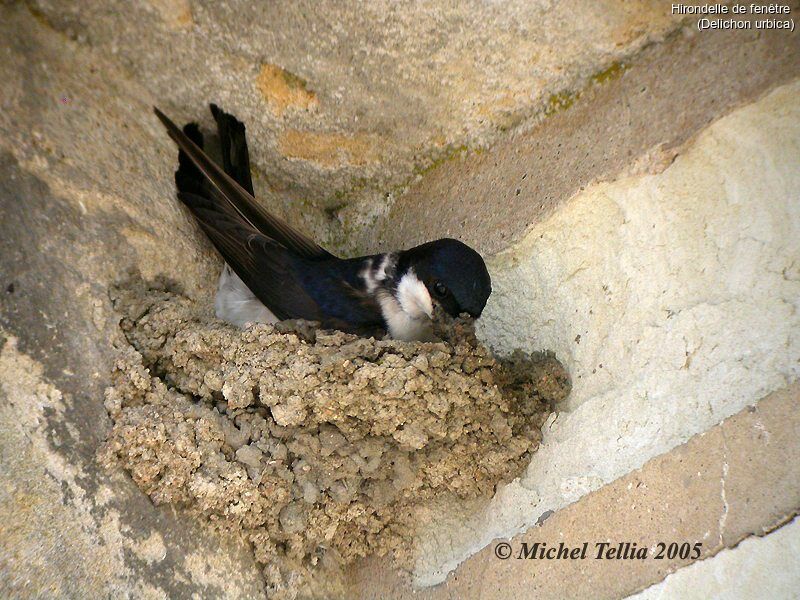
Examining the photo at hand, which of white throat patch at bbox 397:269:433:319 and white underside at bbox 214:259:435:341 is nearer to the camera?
white throat patch at bbox 397:269:433:319

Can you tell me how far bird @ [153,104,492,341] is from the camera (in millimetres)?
2301

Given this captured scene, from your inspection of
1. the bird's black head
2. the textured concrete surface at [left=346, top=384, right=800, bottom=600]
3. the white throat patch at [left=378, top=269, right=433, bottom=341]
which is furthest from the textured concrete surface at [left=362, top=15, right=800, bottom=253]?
the textured concrete surface at [left=346, top=384, right=800, bottom=600]

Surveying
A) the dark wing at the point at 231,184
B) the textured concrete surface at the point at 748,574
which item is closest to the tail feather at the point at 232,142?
the dark wing at the point at 231,184

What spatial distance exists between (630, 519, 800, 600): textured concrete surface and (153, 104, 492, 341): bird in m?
0.95

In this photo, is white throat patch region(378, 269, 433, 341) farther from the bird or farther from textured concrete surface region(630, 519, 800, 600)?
textured concrete surface region(630, 519, 800, 600)

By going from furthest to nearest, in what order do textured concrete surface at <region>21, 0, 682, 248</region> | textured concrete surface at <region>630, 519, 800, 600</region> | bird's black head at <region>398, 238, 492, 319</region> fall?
bird's black head at <region>398, 238, 492, 319</region>, textured concrete surface at <region>21, 0, 682, 248</region>, textured concrete surface at <region>630, 519, 800, 600</region>

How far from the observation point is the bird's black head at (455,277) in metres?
2.17

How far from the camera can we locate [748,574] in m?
1.42

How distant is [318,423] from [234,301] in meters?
0.56

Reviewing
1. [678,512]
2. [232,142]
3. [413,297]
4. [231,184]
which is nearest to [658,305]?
[678,512]

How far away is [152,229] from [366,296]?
0.64m

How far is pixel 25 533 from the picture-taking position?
159 centimetres

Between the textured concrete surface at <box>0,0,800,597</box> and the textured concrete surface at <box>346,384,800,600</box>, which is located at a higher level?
the textured concrete surface at <box>0,0,800,597</box>

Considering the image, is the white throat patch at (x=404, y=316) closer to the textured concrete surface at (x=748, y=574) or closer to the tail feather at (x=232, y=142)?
the tail feather at (x=232, y=142)
